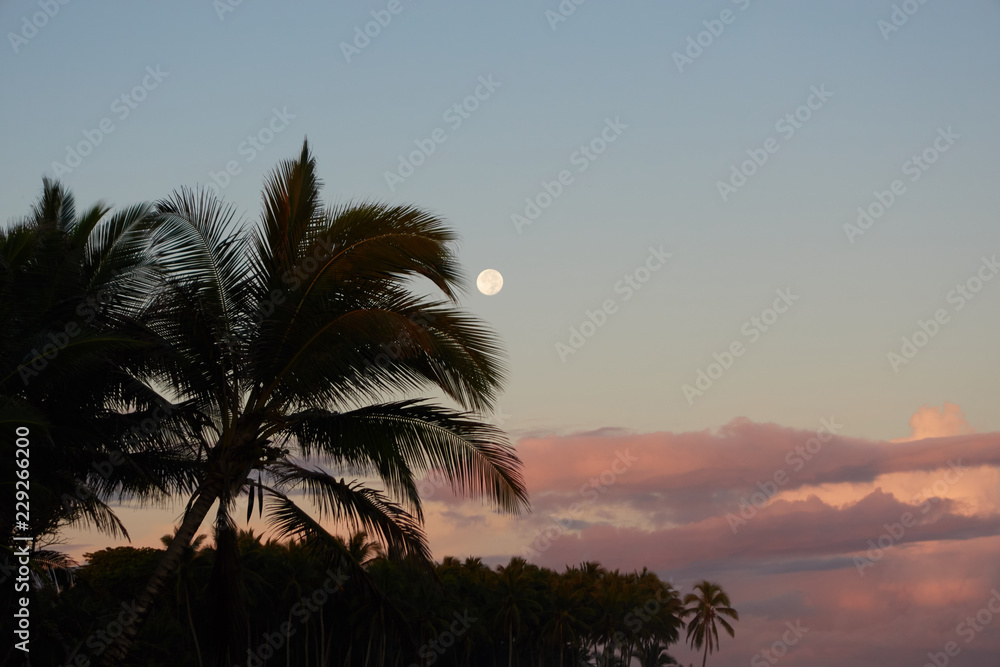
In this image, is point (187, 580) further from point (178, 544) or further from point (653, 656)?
point (653, 656)

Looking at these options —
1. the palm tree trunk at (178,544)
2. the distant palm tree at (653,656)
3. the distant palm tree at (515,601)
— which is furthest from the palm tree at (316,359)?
the distant palm tree at (653,656)

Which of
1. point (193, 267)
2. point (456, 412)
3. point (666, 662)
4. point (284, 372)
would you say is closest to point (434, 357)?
point (456, 412)

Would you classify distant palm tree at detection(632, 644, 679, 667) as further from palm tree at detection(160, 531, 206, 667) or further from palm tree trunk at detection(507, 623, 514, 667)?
palm tree at detection(160, 531, 206, 667)

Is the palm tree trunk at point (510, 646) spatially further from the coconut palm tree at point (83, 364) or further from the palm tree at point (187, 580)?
the coconut palm tree at point (83, 364)

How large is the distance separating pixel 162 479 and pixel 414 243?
6826 millimetres

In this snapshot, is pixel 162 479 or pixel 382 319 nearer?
pixel 382 319

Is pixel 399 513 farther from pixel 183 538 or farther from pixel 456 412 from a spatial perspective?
pixel 183 538

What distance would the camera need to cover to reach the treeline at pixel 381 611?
27653 millimetres

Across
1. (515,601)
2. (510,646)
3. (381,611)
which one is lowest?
(381,611)

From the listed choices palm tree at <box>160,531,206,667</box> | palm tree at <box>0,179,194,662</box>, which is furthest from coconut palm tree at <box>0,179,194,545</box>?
palm tree at <box>160,531,206,667</box>

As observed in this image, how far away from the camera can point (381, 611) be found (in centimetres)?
1542

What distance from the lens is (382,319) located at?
41.9 ft

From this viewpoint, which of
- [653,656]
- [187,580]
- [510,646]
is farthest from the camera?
[653,656]

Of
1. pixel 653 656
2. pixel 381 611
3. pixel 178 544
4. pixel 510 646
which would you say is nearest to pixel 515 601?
pixel 510 646
